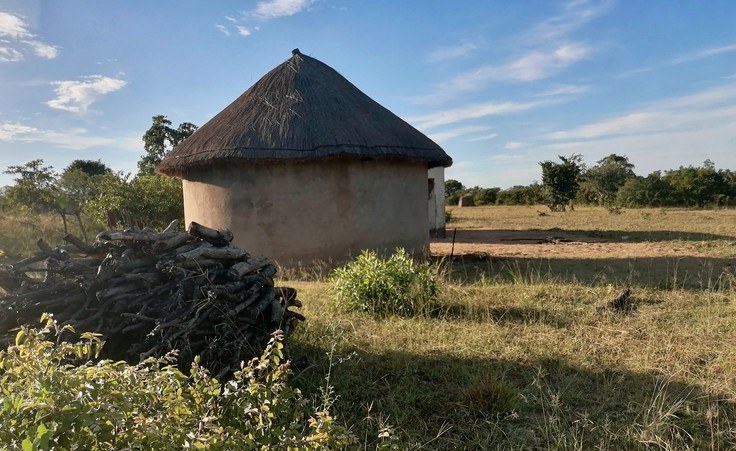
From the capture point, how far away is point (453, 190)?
3938 cm

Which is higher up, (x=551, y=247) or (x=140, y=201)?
(x=140, y=201)

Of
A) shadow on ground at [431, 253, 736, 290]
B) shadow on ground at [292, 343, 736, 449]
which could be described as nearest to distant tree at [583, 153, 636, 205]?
shadow on ground at [431, 253, 736, 290]

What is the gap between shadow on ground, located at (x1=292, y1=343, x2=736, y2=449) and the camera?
268cm

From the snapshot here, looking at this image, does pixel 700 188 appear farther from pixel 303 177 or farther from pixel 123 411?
pixel 123 411

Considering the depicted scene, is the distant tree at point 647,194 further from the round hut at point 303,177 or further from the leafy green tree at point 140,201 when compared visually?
the leafy green tree at point 140,201

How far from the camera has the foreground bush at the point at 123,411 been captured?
3.80ft

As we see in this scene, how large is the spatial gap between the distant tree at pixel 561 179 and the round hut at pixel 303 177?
15905 millimetres

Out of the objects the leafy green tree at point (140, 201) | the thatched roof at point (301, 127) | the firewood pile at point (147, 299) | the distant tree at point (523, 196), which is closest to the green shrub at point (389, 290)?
the firewood pile at point (147, 299)

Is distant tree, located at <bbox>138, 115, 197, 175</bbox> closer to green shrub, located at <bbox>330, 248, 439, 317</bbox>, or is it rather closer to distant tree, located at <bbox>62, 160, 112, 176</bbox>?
distant tree, located at <bbox>62, 160, 112, 176</bbox>

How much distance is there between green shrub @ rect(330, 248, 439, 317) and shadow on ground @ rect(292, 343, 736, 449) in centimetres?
128

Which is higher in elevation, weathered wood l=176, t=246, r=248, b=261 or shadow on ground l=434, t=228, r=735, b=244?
weathered wood l=176, t=246, r=248, b=261

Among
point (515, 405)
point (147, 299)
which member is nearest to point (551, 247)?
point (515, 405)

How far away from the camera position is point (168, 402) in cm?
150

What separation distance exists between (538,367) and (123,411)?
3097mm
